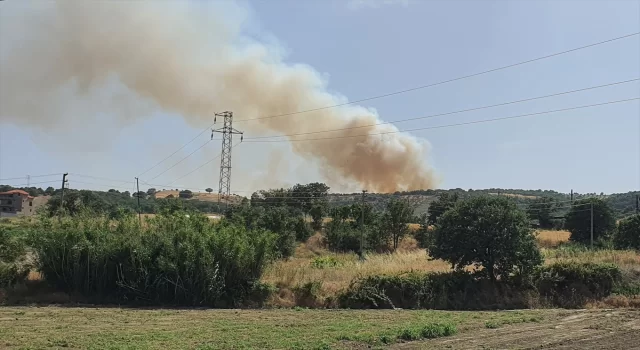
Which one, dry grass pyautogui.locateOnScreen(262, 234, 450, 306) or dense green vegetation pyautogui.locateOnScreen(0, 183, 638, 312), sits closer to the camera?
dense green vegetation pyautogui.locateOnScreen(0, 183, 638, 312)

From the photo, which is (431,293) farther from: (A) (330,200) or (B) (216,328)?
(A) (330,200)

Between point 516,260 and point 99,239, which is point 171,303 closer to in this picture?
point 99,239

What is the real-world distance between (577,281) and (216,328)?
18.5m

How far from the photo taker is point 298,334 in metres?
14.1

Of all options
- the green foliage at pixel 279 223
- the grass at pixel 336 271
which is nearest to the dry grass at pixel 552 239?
the grass at pixel 336 271

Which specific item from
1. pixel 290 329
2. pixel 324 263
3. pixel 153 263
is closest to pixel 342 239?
pixel 324 263

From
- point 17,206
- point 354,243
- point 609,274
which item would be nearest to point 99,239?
point 609,274

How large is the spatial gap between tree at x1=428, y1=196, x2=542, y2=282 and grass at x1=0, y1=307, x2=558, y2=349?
429cm

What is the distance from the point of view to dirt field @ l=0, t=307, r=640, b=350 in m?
12.6

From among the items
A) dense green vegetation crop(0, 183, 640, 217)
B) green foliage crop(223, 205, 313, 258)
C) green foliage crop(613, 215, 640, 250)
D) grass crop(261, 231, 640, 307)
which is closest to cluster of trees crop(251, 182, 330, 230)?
dense green vegetation crop(0, 183, 640, 217)

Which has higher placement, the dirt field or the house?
the house

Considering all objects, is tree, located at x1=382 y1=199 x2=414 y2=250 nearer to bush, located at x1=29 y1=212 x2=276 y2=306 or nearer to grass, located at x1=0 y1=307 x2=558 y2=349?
bush, located at x1=29 y1=212 x2=276 y2=306

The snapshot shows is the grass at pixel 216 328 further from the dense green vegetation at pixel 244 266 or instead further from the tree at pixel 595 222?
the tree at pixel 595 222

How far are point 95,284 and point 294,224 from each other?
42.2m
